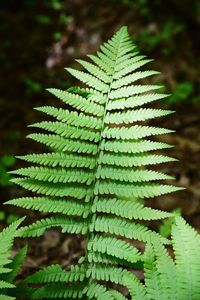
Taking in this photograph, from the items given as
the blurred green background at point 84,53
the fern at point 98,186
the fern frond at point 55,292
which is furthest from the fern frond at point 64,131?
the blurred green background at point 84,53

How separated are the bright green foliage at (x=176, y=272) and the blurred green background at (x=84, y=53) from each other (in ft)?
4.18

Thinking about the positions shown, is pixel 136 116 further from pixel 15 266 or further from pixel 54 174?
pixel 15 266

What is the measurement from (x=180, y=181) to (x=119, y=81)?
1635 millimetres

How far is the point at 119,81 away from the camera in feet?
7.14

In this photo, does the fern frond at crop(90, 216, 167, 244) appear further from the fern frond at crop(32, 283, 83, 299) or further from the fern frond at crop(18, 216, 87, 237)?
the fern frond at crop(32, 283, 83, 299)

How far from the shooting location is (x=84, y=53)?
5.77 metres

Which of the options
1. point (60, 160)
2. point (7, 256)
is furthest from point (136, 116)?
point (7, 256)

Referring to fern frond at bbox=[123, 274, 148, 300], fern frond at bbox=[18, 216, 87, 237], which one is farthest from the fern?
fern frond at bbox=[123, 274, 148, 300]

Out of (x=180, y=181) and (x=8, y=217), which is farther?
(x=180, y=181)

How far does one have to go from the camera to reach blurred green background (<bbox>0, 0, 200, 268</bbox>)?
3754 mm

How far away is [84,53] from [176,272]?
4460 millimetres

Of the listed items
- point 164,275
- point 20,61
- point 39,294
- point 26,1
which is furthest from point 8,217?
point 26,1

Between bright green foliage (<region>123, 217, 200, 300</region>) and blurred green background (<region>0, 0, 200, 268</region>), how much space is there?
1.27 metres

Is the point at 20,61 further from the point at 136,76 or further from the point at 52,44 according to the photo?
the point at 136,76
